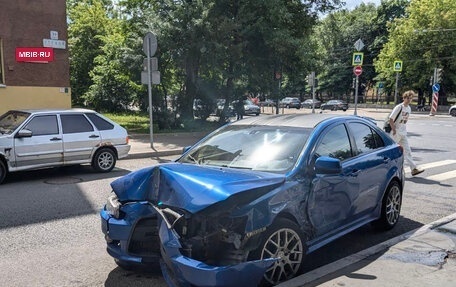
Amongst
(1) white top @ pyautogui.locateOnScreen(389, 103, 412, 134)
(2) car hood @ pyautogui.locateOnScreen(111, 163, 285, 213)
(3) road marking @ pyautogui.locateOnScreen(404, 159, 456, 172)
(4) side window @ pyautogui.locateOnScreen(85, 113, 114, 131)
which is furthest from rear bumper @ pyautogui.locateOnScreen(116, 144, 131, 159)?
(3) road marking @ pyautogui.locateOnScreen(404, 159, 456, 172)

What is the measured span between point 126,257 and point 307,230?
1731mm

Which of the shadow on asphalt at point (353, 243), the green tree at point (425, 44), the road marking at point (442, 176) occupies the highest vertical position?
the green tree at point (425, 44)

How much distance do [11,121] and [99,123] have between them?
1.85 m

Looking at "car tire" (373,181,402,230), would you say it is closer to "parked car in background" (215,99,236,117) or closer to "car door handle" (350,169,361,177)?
"car door handle" (350,169,361,177)

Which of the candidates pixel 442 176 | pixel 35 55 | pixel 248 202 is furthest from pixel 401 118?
pixel 35 55

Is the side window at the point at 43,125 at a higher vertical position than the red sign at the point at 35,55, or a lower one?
lower

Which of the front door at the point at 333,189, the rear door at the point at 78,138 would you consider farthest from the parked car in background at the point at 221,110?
the front door at the point at 333,189

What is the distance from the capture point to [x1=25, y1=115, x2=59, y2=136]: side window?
906 centimetres

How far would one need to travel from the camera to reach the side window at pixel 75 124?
31.4 ft

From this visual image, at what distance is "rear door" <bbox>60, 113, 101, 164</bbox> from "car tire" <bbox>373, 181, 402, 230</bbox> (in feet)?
21.7

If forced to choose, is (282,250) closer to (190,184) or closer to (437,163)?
(190,184)

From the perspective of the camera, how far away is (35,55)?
16594mm

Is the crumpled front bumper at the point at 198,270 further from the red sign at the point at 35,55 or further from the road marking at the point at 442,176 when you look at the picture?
the red sign at the point at 35,55

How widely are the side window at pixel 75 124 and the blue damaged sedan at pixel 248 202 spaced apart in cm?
533
